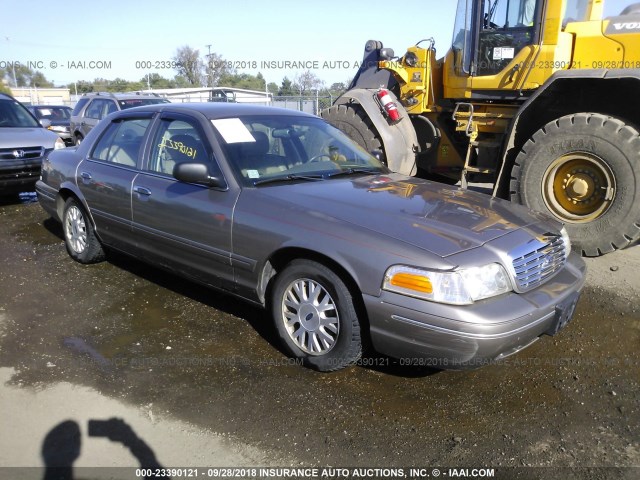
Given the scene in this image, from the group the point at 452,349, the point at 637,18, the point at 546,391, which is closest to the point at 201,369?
the point at 452,349

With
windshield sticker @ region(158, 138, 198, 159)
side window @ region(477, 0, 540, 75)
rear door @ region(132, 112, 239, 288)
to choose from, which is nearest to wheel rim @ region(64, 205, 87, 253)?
rear door @ region(132, 112, 239, 288)

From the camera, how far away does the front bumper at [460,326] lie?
105 inches

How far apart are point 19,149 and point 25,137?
0.32m

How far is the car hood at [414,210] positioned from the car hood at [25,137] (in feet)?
20.4

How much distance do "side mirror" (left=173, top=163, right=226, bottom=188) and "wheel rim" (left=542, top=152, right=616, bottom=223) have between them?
3611 mm

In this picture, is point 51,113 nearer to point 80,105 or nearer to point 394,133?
point 80,105

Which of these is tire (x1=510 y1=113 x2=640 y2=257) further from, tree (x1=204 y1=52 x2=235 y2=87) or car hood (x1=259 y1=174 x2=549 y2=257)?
tree (x1=204 y1=52 x2=235 y2=87)

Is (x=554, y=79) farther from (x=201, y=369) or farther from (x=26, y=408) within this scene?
(x=26, y=408)

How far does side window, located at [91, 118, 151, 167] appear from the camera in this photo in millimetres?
4477

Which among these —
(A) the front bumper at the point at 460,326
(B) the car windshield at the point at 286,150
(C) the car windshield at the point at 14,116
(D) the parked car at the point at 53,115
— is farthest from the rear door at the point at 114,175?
(D) the parked car at the point at 53,115

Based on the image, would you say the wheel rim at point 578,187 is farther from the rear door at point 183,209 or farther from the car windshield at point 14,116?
the car windshield at point 14,116

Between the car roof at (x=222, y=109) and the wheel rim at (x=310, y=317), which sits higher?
the car roof at (x=222, y=109)

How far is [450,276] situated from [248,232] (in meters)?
1.39

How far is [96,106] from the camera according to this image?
12.5 metres
